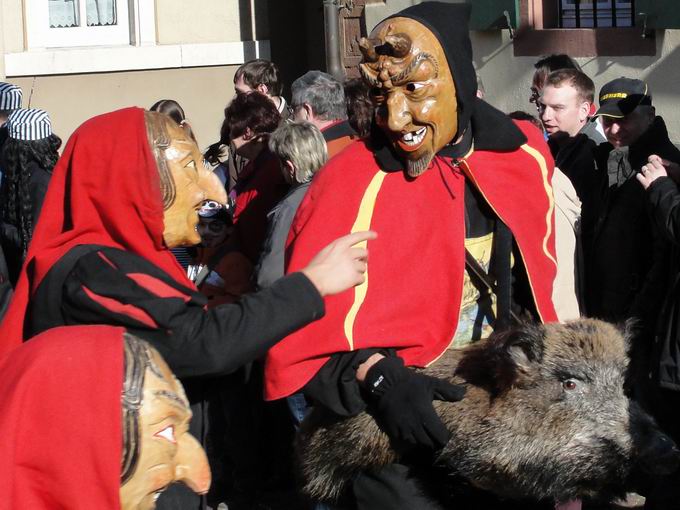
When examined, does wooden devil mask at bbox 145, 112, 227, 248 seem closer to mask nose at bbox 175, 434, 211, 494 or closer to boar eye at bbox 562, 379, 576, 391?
mask nose at bbox 175, 434, 211, 494

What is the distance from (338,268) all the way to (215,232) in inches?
121

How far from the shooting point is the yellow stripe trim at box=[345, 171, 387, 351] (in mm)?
3389

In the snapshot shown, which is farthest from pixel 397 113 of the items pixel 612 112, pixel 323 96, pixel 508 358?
pixel 323 96

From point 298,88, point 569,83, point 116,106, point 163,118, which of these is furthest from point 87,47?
point 163,118

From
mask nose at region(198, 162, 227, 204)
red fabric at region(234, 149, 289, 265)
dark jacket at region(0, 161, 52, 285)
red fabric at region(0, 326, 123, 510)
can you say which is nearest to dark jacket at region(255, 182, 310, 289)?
red fabric at region(234, 149, 289, 265)

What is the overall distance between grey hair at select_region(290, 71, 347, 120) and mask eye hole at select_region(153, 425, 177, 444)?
4.17 metres

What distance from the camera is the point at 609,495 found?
3197 mm

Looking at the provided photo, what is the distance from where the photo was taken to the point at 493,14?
9266 mm

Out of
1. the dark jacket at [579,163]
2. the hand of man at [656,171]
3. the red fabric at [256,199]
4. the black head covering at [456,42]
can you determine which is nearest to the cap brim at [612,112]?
the dark jacket at [579,163]

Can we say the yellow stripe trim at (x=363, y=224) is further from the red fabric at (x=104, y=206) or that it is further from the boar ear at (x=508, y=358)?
the red fabric at (x=104, y=206)

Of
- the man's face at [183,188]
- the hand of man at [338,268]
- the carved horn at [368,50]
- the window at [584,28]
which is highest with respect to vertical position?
the window at [584,28]

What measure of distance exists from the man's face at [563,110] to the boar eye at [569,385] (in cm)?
301

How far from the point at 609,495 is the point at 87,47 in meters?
10.3

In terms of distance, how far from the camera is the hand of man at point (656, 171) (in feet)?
15.6
